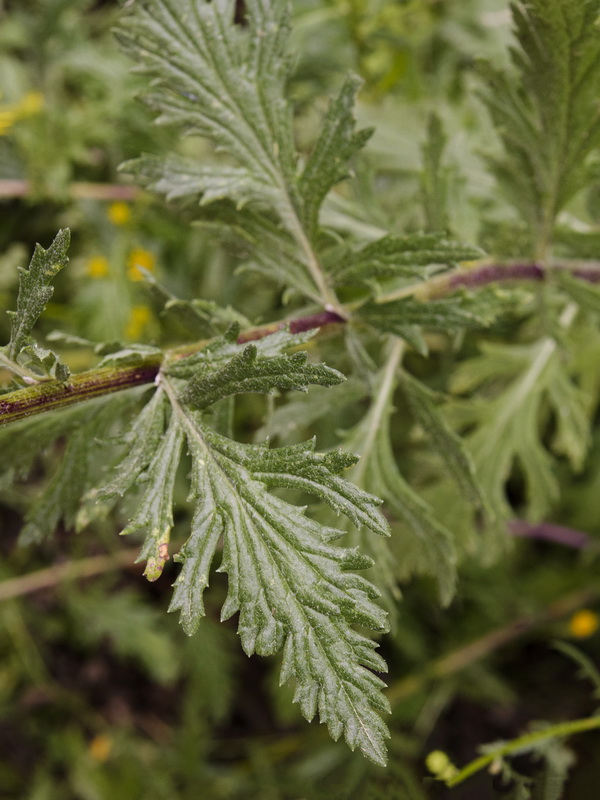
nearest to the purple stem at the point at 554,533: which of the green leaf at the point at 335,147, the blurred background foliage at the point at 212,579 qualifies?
the blurred background foliage at the point at 212,579

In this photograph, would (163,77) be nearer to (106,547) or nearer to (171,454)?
(171,454)

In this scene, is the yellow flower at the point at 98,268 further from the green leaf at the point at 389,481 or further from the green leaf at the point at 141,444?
the green leaf at the point at 141,444

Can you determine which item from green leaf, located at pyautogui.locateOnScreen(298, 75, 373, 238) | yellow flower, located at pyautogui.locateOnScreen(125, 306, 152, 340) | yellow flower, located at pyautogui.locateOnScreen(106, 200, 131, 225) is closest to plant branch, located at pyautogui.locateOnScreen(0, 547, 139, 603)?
yellow flower, located at pyautogui.locateOnScreen(125, 306, 152, 340)

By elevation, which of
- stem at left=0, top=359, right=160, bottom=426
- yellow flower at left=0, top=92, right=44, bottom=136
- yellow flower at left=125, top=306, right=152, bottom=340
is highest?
yellow flower at left=0, top=92, right=44, bottom=136

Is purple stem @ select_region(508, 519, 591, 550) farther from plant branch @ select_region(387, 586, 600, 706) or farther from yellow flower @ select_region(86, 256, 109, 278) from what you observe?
yellow flower @ select_region(86, 256, 109, 278)

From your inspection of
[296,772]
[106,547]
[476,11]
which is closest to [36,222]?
[106,547]

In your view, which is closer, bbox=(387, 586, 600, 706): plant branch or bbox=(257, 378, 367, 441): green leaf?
bbox=(257, 378, 367, 441): green leaf

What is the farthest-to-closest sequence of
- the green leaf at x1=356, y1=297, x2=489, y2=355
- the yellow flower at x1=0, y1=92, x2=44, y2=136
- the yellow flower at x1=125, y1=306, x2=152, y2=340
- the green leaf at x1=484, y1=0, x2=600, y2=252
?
the yellow flower at x1=125, y1=306, x2=152, y2=340
the yellow flower at x1=0, y1=92, x2=44, y2=136
the green leaf at x1=356, y1=297, x2=489, y2=355
the green leaf at x1=484, y1=0, x2=600, y2=252

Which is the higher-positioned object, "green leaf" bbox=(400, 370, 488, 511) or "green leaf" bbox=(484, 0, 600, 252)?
"green leaf" bbox=(484, 0, 600, 252)
